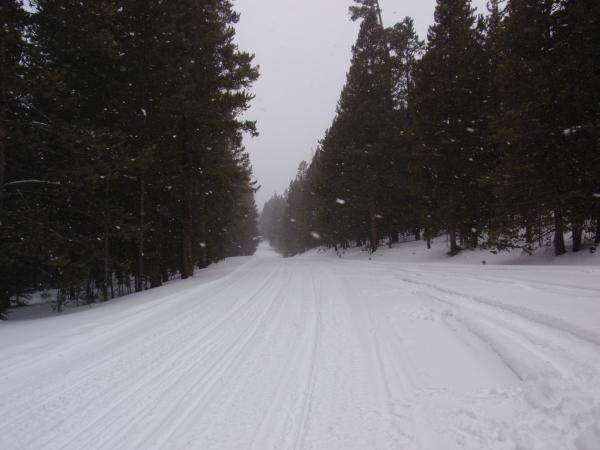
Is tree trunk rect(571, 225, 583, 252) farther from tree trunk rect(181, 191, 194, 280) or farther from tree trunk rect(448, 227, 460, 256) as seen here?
tree trunk rect(181, 191, 194, 280)

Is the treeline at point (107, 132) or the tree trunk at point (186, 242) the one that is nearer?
the treeline at point (107, 132)

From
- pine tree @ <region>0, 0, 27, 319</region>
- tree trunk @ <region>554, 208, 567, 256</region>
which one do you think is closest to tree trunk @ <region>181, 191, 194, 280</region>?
pine tree @ <region>0, 0, 27, 319</region>

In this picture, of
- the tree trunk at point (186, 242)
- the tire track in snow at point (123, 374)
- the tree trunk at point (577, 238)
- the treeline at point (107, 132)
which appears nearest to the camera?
the tire track in snow at point (123, 374)

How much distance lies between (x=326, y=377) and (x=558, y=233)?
39.2 feet

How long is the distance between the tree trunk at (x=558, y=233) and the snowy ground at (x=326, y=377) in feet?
18.0

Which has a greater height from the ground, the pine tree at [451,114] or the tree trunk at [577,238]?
the pine tree at [451,114]

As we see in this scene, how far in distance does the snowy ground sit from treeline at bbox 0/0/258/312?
4.32 meters

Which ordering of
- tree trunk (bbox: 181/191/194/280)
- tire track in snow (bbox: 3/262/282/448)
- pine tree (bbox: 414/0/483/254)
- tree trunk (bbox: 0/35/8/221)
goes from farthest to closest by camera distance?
pine tree (bbox: 414/0/483/254) < tree trunk (bbox: 181/191/194/280) < tree trunk (bbox: 0/35/8/221) < tire track in snow (bbox: 3/262/282/448)

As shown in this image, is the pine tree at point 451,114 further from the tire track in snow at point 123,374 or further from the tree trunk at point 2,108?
the tree trunk at point 2,108

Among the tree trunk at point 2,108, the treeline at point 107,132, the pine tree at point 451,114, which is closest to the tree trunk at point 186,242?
the treeline at point 107,132

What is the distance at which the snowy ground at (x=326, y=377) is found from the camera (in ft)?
8.74

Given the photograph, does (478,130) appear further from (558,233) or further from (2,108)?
(2,108)

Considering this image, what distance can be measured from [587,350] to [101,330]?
722cm

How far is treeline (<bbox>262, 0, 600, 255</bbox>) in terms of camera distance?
10547 millimetres
